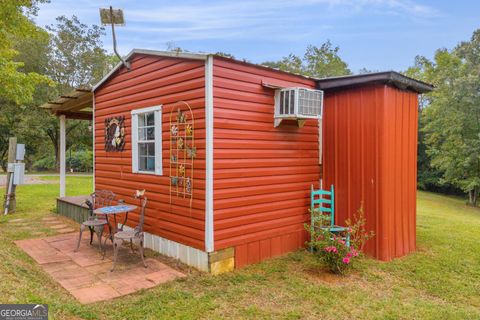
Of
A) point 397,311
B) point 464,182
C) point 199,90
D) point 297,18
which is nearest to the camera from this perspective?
point 397,311

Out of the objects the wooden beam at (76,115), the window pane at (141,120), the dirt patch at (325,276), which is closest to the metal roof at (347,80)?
the window pane at (141,120)

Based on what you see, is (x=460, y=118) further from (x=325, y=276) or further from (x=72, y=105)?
(x=72, y=105)

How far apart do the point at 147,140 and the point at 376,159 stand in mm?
3316

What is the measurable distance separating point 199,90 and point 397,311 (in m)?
3.13

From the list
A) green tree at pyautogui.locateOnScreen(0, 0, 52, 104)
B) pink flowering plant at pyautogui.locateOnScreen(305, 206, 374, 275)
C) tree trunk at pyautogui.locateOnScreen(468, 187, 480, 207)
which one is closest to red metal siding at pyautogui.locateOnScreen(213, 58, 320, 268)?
pink flowering plant at pyautogui.locateOnScreen(305, 206, 374, 275)

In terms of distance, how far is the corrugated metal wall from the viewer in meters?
4.38

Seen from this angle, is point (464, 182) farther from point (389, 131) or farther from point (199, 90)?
point (199, 90)

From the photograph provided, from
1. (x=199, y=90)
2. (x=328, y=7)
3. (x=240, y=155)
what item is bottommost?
(x=240, y=155)

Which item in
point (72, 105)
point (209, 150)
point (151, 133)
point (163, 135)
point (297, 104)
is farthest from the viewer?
point (72, 105)

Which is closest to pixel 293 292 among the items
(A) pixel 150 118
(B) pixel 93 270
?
(B) pixel 93 270

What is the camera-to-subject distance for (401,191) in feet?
15.4

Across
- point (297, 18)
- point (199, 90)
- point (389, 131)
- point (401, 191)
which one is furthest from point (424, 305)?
point (297, 18)

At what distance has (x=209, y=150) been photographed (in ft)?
12.4

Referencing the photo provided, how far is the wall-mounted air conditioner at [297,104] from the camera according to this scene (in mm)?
4203
